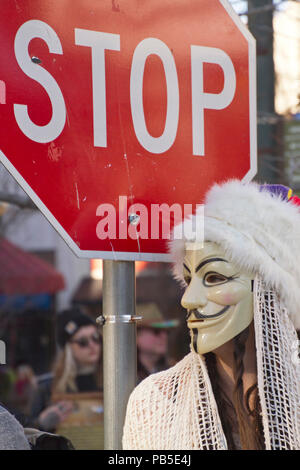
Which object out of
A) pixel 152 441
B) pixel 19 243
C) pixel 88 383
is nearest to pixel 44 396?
pixel 88 383

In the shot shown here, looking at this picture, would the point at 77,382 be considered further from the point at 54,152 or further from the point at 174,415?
the point at 54,152

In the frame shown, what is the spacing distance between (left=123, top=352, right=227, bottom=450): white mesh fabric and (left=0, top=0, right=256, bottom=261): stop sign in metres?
0.35

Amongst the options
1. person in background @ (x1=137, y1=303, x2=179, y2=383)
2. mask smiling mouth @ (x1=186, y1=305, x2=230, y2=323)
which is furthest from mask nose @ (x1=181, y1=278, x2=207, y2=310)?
person in background @ (x1=137, y1=303, x2=179, y2=383)

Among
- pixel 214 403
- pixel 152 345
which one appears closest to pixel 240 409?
pixel 214 403

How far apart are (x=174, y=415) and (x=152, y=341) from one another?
5.10 m

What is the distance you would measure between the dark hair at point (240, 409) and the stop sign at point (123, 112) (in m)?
0.35

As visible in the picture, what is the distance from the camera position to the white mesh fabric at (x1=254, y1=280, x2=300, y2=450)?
75.5 inches

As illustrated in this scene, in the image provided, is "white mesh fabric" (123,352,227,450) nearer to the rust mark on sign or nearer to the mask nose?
the mask nose

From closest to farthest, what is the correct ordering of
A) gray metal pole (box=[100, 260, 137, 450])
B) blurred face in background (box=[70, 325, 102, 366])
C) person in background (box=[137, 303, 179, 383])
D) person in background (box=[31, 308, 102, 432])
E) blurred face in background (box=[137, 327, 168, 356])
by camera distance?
gray metal pole (box=[100, 260, 137, 450]) → person in background (box=[31, 308, 102, 432]) → blurred face in background (box=[70, 325, 102, 366]) → person in background (box=[137, 303, 179, 383]) → blurred face in background (box=[137, 327, 168, 356])

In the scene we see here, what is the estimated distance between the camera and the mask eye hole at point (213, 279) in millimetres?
2012

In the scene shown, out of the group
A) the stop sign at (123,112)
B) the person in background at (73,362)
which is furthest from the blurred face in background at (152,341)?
the stop sign at (123,112)

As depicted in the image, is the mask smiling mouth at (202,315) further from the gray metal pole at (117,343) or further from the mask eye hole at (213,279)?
the gray metal pole at (117,343)
